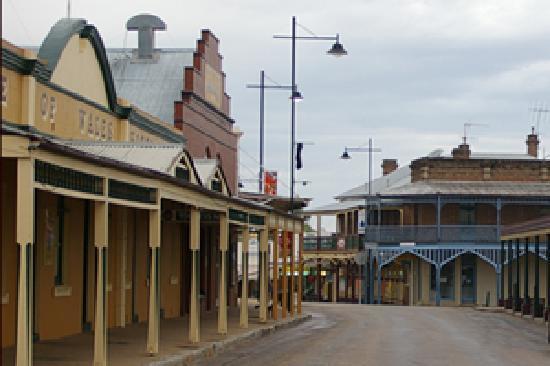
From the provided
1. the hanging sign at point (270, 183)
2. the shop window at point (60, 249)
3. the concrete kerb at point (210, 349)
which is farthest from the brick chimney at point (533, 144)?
the shop window at point (60, 249)

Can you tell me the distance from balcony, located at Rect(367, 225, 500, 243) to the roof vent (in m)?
22.6

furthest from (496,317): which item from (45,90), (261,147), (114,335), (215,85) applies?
(45,90)

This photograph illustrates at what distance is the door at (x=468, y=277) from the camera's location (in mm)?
58750

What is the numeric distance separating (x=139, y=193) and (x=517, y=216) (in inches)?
1770

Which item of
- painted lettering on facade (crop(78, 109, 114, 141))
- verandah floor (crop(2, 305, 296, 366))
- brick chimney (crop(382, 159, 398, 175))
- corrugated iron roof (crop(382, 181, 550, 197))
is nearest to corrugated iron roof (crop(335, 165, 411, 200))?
brick chimney (crop(382, 159, 398, 175))

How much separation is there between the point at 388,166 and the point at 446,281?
92.9 feet

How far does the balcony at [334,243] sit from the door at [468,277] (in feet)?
22.8

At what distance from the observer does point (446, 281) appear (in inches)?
2330

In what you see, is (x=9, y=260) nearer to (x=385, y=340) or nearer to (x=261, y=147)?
(x=385, y=340)

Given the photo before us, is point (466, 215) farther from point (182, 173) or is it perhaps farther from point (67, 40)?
point (67, 40)

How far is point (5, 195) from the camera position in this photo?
18703 millimetres

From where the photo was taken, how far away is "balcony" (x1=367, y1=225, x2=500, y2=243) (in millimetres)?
57559

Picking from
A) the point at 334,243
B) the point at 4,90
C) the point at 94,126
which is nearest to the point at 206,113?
the point at 94,126

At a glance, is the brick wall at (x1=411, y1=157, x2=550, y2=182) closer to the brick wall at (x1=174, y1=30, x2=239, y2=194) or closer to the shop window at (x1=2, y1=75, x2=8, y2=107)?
the brick wall at (x1=174, y1=30, x2=239, y2=194)
